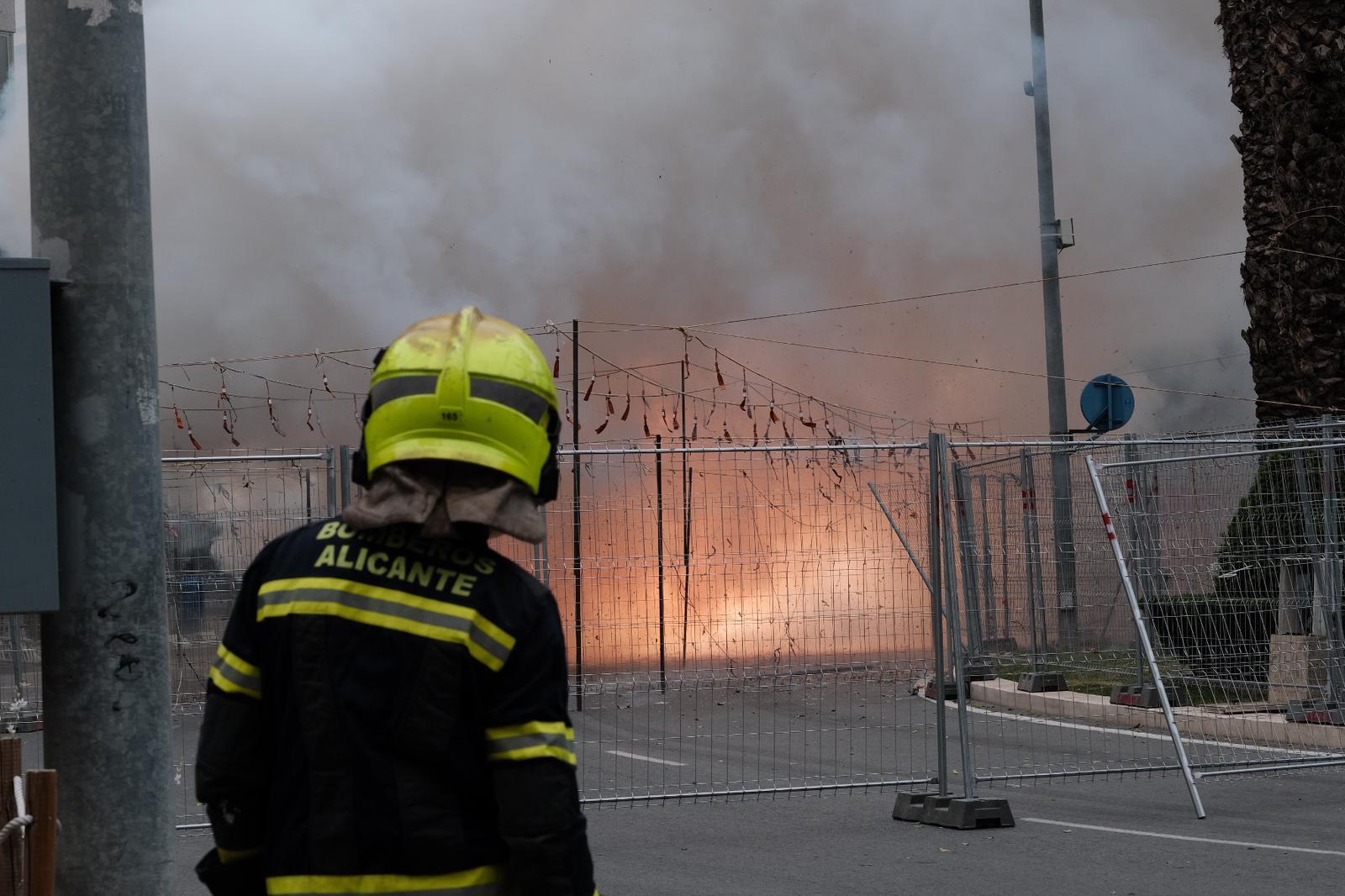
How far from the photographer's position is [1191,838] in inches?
293

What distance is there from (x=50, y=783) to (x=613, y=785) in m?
5.62

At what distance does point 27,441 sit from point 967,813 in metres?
5.18

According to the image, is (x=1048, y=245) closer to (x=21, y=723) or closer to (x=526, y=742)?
(x=21, y=723)

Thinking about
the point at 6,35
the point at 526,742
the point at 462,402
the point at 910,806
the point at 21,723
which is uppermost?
the point at 6,35

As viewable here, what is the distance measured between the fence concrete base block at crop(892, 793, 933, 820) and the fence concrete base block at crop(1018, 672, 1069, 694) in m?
4.43

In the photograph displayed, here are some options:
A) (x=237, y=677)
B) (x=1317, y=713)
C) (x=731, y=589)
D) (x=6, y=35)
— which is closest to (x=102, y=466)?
(x=237, y=677)

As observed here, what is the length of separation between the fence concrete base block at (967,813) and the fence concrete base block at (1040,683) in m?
4.60

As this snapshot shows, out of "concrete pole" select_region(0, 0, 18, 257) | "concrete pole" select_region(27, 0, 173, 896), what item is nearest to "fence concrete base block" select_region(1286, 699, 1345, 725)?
"concrete pole" select_region(27, 0, 173, 896)

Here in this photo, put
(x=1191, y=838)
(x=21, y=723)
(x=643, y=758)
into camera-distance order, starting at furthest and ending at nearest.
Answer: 1. (x=643, y=758)
2. (x=21, y=723)
3. (x=1191, y=838)

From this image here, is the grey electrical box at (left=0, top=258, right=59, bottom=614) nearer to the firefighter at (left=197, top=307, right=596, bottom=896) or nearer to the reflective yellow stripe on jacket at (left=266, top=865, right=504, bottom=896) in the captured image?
the firefighter at (left=197, top=307, right=596, bottom=896)

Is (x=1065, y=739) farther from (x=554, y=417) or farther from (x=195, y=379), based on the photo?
(x=195, y=379)

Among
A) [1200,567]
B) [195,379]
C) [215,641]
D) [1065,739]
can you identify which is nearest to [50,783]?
[215,641]

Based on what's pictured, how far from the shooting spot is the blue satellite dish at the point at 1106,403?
53.1 feet

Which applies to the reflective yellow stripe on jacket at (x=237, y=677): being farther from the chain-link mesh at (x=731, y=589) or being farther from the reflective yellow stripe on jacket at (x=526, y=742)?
the chain-link mesh at (x=731, y=589)
